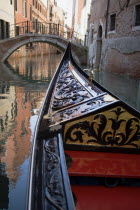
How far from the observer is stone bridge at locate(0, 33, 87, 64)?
8.95m

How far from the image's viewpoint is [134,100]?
387 cm

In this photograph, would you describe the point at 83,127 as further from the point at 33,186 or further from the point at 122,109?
the point at 33,186

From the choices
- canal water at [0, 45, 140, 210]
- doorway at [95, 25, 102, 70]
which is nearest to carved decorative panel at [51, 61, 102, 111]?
canal water at [0, 45, 140, 210]

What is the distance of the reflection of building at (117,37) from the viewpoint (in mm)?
5391

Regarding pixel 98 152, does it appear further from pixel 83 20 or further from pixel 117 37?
pixel 83 20

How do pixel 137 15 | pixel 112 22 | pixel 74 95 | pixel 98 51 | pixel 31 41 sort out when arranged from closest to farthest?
pixel 74 95 → pixel 137 15 → pixel 112 22 → pixel 98 51 → pixel 31 41

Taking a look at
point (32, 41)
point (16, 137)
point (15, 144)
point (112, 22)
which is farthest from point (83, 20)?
point (15, 144)

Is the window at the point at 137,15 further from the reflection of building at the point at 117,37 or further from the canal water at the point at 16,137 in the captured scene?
the canal water at the point at 16,137

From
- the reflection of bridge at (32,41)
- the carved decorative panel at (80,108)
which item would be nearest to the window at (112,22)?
the reflection of bridge at (32,41)

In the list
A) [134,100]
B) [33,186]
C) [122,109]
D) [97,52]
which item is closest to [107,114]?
[122,109]

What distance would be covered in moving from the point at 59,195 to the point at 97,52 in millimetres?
8097

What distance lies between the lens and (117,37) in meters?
6.53

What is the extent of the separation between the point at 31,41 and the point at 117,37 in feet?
12.8

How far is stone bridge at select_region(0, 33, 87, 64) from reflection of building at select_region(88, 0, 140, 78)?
886 mm
